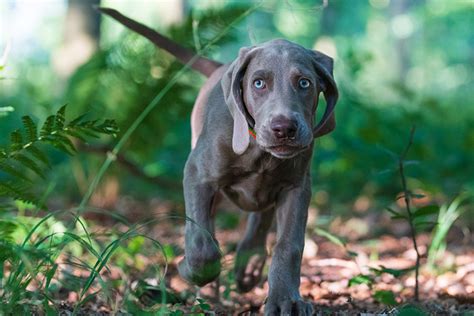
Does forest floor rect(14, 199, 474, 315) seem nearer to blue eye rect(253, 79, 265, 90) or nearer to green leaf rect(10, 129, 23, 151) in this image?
green leaf rect(10, 129, 23, 151)

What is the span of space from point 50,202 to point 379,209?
3660mm

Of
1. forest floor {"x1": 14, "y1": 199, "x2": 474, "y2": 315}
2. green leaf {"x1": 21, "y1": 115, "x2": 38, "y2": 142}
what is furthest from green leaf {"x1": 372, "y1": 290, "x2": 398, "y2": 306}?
green leaf {"x1": 21, "y1": 115, "x2": 38, "y2": 142}

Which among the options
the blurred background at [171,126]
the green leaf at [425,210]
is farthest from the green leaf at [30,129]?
the green leaf at [425,210]

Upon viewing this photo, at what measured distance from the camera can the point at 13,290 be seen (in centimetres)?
301

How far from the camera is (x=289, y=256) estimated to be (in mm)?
3775

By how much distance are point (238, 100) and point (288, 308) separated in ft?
3.29

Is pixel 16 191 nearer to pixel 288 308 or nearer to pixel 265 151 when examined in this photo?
pixel 265 151

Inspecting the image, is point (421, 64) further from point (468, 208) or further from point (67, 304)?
point (67, 304)

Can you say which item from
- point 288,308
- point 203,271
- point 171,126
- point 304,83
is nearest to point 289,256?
point 288,308

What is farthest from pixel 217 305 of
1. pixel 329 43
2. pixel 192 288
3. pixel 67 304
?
pixel 329 43

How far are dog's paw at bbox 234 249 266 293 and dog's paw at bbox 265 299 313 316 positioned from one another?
3.52 ft

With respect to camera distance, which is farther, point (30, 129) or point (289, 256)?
point (289, 256)

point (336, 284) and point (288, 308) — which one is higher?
point (336, 284)

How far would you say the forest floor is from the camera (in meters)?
3.83
